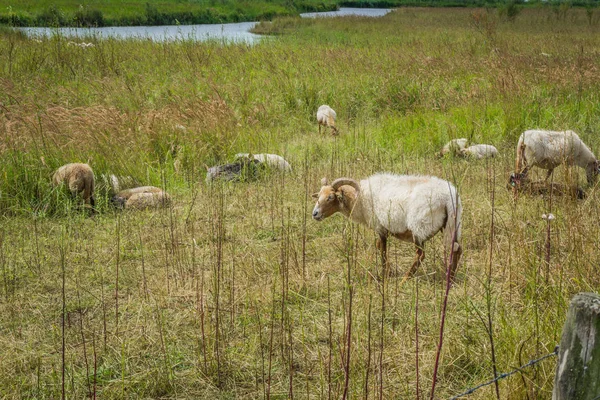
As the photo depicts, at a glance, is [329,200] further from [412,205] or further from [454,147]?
[454,147]

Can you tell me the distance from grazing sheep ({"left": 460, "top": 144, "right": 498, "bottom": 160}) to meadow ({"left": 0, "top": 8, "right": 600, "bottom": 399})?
18 cm

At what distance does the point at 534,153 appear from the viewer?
702 centimetres

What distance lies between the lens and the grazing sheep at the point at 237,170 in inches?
318

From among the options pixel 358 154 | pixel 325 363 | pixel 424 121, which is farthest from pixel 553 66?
pixel 325 363

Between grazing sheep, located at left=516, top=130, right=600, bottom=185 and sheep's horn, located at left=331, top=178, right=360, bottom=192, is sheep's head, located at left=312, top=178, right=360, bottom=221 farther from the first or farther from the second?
grazing sheep, located at left=516, top=130, right=600, bottom=185

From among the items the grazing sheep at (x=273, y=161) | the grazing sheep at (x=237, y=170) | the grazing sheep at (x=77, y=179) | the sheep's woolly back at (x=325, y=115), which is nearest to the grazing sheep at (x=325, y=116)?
the sheep's woolly back at (x=325, y=115)

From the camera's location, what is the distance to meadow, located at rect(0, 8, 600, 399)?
12.3ft

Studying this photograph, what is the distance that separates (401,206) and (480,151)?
4.22m

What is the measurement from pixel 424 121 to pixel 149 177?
192 inches

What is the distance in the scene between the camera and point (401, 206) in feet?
16.4

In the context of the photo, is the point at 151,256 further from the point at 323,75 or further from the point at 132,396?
the point at 323,75

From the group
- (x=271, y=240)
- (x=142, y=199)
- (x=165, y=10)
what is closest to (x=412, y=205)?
(x=271, y=240)

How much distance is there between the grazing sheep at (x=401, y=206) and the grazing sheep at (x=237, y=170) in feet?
8.09

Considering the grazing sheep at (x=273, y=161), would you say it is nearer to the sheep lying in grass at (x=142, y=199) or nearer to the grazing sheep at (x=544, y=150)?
the sheep lying in grass at (x=142, y=199)
